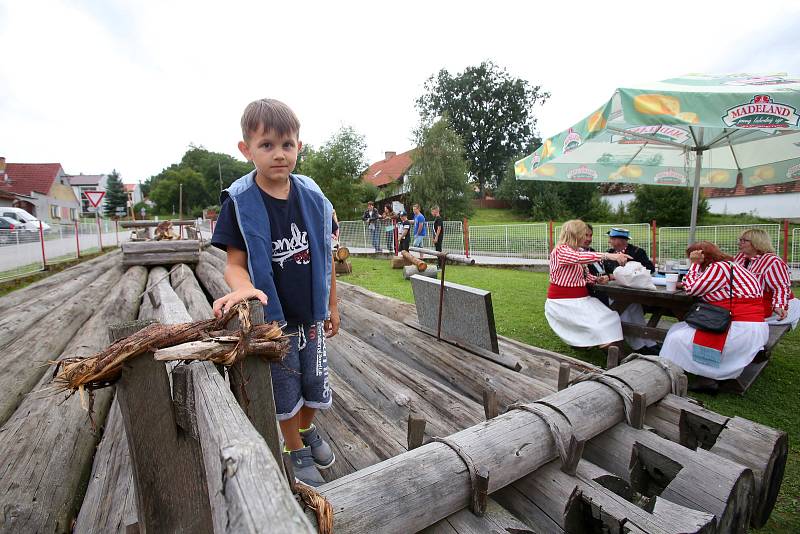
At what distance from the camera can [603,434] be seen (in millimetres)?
2258

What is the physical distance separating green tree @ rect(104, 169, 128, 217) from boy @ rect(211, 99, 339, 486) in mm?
74779

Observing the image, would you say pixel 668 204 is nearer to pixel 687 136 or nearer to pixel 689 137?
pixel 689 137

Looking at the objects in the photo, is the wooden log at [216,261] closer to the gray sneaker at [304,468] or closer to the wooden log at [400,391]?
the wooden log at [400,391]

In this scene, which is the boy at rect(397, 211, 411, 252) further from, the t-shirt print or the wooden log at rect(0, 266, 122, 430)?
the t-shirt print

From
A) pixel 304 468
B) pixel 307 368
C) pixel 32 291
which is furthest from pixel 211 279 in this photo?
pixel 304 468

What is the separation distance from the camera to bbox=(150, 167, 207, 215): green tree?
2803 inches

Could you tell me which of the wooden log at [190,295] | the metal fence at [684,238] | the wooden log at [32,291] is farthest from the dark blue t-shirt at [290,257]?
the metal fence at [684,238]

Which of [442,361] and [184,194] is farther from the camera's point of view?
[184,194]

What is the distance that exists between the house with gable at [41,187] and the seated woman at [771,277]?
153ft

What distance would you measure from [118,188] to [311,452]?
3048 inches

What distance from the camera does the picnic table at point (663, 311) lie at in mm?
3887

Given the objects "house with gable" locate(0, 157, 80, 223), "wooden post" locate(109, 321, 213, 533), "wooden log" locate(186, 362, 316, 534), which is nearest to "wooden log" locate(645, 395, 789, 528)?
"wooden log" locate(186, 362, 316, 534)

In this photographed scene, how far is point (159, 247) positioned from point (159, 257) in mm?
210

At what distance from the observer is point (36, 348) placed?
3.58m
